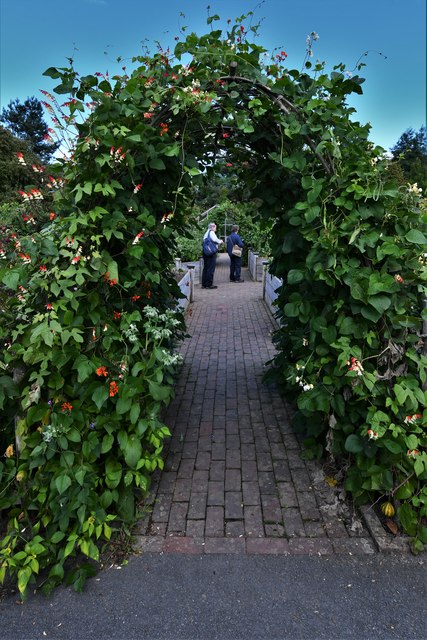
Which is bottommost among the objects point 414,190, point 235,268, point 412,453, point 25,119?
point 412,453

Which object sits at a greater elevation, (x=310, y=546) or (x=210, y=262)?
(x=210, y=262)

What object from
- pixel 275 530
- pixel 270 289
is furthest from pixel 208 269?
pixel 275 530

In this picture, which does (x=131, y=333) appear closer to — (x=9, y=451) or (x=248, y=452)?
(x=9, y=451)

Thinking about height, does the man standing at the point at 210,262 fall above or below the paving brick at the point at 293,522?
above

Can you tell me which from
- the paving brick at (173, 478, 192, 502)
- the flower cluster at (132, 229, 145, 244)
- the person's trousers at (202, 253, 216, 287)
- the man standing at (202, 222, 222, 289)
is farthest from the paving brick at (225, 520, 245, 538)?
the person's trousers at (202, 253, 216, 287)

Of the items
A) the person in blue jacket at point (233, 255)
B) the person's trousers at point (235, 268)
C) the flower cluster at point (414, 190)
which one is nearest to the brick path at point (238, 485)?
the flower cluster at point (414, 190)

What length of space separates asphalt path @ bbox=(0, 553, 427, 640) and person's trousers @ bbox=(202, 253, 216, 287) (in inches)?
394

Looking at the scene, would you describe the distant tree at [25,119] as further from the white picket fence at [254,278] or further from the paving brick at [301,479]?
the paving brick at [301,479]

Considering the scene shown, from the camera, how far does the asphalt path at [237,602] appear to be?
1.91m

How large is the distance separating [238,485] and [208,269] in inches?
388

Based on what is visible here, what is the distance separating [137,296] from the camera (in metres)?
2.62

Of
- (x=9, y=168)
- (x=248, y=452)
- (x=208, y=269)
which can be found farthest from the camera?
(x=9, y=168)

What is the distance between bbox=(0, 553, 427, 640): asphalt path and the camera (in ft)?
6.27

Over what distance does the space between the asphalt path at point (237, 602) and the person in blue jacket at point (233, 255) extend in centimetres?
1093
